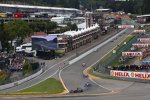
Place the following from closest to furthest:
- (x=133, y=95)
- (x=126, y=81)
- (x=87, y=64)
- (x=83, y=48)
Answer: (x=133, y=95) < (x=126, y=81) < (x=87, y=64) < (x=83, y=48)

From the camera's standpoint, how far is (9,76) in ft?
205

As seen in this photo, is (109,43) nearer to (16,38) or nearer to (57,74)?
(16,38)

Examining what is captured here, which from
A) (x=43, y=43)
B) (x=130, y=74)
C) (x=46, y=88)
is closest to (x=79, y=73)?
(x=130, y=74)

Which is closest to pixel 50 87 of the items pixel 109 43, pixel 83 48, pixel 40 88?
pixel 40 88

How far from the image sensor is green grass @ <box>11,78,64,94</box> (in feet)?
175

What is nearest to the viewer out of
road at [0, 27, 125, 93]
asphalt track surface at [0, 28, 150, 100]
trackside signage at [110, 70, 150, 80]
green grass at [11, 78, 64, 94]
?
asphalt track surface at [0, 28, 150, 100]

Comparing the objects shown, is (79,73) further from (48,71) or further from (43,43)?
(43,43)

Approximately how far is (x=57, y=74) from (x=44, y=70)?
14.6ft

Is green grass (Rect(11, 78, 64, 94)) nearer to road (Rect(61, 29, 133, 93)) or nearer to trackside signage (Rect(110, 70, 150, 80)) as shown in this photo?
road (Rect(61, 29, 133, 93))

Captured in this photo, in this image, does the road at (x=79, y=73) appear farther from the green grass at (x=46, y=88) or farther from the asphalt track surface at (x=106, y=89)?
the green grass at (x=46, y=88)

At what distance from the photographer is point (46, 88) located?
55.8 meters

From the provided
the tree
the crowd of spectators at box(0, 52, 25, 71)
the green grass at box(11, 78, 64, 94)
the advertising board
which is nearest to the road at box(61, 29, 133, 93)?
the green grass at box(11, 78, 64, 94)

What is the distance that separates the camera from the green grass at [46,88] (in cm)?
5331

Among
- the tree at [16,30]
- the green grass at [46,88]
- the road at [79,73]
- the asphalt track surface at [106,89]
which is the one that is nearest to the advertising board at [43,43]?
the road at [79,73]
